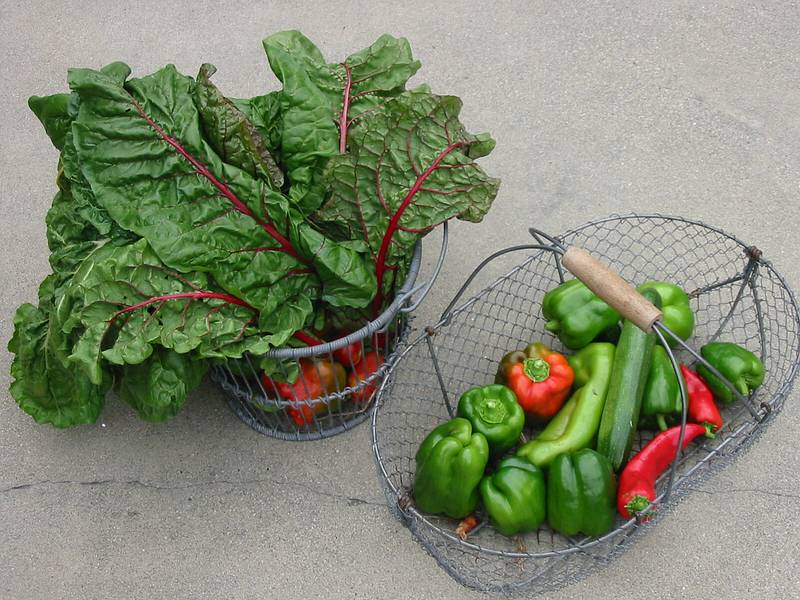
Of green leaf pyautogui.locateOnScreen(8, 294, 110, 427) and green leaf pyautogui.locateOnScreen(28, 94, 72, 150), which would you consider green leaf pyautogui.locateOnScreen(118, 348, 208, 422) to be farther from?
green leaf pyautogui.locateOnScreen(28, 94, 72, 150)

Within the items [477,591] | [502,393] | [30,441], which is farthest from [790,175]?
[30,441]

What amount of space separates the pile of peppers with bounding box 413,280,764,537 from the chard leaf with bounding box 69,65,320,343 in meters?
0.41

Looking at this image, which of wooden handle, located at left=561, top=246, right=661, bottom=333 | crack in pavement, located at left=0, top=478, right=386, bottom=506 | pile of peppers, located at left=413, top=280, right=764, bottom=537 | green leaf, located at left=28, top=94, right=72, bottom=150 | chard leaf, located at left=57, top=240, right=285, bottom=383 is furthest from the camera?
crack in pavement, located at left=0, top=478, right=386, bottom=506

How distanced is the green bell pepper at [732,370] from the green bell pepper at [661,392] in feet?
0.29

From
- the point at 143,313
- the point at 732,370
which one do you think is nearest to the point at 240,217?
the point at 143,313

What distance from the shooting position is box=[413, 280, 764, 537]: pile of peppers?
1507mm

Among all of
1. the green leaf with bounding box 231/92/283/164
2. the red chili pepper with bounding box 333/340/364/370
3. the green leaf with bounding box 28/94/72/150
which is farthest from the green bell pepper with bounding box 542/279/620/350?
the green leaf with bounding box 28/94/72/150

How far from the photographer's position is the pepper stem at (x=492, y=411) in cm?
158

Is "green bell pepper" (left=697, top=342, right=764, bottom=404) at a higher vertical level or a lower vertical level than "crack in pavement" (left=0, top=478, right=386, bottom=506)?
higher

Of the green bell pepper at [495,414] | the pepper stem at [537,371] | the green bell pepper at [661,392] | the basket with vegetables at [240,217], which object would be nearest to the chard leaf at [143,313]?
the basket with vegetables at [240,217]

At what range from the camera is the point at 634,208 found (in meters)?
2.13

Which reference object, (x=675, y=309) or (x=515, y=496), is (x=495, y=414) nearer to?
(x=515, y=496)

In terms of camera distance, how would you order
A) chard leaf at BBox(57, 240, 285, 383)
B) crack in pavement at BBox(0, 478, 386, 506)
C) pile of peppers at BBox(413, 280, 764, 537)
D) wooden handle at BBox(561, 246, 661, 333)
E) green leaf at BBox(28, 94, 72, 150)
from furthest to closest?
1. crack in pavement at BBox(0, 478, 386, 506)
2. green leaf at BBox(28, 94, 72, 150)
3. pile of peppers at BBox(413, 280, 764, 537)
4. chard leaf at BBox(57, 240, 285, 383)
5. wooden handle at BBox(561, 246, 661, 333)

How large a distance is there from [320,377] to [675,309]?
768 mm
